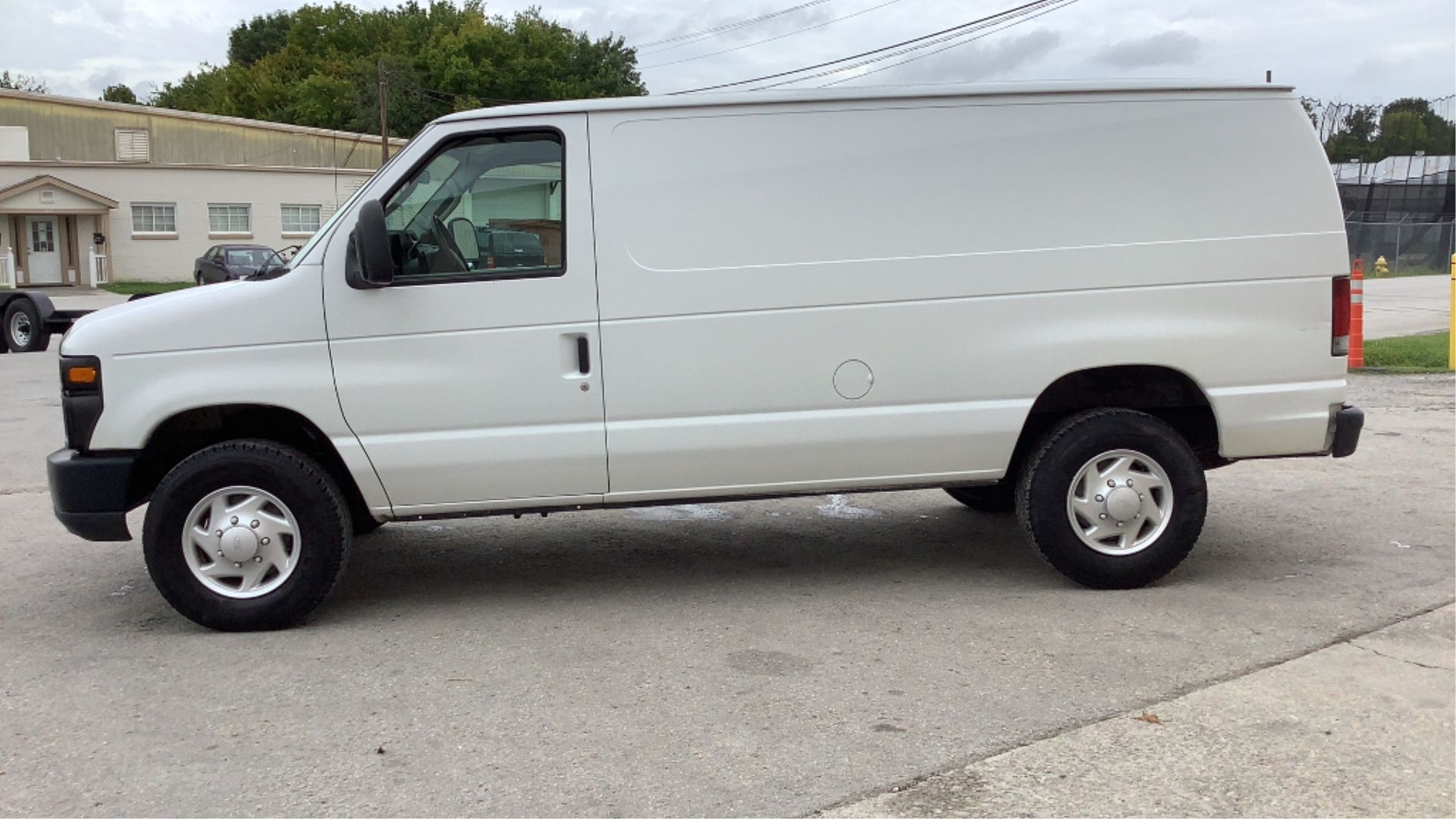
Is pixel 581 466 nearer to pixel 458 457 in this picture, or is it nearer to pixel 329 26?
pixel 458 457

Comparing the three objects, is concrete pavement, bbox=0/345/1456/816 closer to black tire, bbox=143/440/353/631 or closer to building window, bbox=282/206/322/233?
black tire, bbox=143/440/353/631

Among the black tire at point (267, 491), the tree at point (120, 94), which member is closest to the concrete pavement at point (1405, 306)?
the black tire at point (267, 491)

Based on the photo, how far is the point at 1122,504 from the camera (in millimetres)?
5719

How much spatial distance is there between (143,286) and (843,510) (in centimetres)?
4199

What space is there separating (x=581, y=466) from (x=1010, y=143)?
2307mm

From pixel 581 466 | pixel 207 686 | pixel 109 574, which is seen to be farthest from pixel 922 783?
pixel 109 574

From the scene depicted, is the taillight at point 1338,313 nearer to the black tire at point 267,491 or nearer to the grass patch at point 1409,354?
the black tire at point 267,491

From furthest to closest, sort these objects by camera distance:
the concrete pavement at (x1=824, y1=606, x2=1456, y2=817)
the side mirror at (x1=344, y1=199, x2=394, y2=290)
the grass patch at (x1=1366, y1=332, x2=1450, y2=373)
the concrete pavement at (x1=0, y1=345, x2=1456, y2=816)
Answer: the grass patch at (x1=1366, y1=332, x2=1450, y2=373)
the side mirror at (x1=344, y1=199, x2=394, y2=290)
the concrete pavement at (x1=0, y1=345, x2=1456, y2=816)
the concrete pavement at (x1=824, y1=606, x2=1456, y2=817)

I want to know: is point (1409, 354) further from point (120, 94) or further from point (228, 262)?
point (120, 94)

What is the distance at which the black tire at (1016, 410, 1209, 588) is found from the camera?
5.69 meters

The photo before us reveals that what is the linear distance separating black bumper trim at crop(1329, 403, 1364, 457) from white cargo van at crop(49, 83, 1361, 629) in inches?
1.0

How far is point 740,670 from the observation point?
4.80 metres

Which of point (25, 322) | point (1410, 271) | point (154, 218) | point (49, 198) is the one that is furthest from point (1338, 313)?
point (154, 218)

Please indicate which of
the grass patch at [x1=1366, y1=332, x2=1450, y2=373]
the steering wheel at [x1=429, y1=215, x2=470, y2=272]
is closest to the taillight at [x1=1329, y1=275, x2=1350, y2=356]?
the steering wheel at [x1=429, y1=215, x2=470, y2=272]
